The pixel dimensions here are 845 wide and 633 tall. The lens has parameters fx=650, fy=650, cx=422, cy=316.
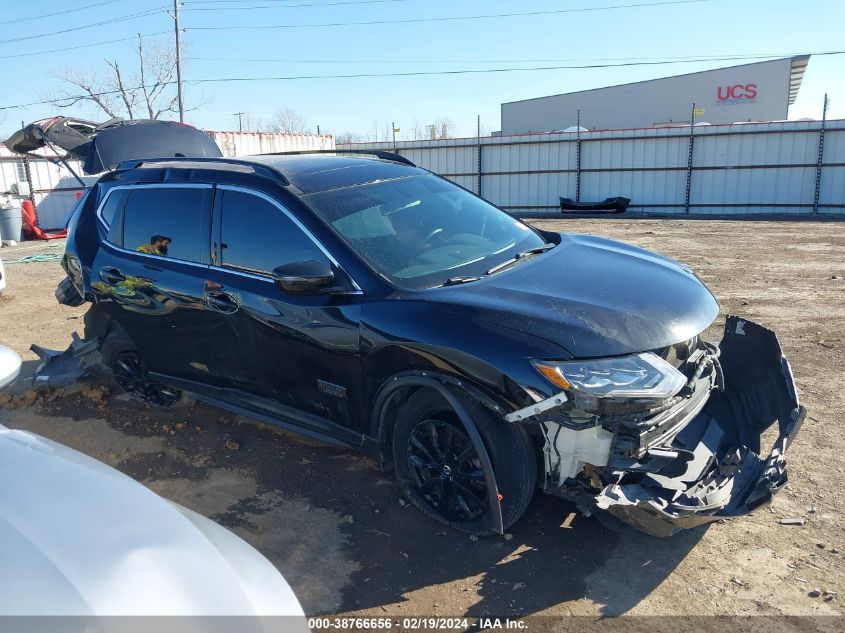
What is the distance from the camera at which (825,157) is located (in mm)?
19469

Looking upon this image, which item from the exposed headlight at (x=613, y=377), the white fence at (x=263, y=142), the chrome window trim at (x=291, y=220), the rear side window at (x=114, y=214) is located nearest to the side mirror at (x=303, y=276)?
the chrome window trim at (x=291, y=220)

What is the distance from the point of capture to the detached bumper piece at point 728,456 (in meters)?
2.77

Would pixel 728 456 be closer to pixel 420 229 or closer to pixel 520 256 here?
pixel 520 256

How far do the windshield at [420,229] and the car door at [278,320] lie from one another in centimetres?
22

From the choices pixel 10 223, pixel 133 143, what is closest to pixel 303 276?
pixel 133 143

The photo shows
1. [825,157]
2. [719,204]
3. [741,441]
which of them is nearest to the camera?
[741,441]


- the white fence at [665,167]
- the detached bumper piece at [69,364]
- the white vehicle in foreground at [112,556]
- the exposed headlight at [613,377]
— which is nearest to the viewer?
the white vehicle in foreground at [112,556]

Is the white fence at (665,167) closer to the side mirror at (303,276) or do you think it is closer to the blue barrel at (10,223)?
the blue barrel at (10,223)

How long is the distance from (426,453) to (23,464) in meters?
1.85

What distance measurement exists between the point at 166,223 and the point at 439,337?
231cm

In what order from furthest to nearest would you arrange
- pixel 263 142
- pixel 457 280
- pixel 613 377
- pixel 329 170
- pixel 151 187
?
pixel 263 142, pixel 151 187, pixel 329 170, pixel 457 280, pixel 613 377

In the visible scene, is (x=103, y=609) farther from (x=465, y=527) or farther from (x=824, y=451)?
(x=824, y=451)

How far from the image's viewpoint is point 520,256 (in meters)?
3.94

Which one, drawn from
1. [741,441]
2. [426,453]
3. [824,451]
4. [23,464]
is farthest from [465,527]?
[824,451]
